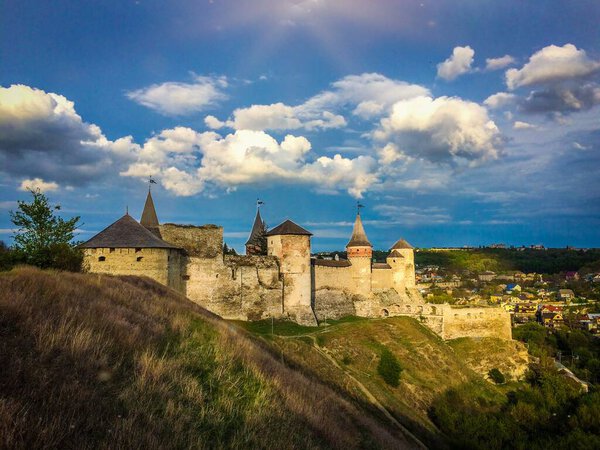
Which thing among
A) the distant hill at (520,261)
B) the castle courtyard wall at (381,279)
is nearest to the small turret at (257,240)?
the castle courtyard wall at (381,279)

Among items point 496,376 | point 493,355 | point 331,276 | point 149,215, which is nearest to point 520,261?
point 493,355

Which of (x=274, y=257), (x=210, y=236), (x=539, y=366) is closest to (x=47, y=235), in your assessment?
(x=210, y=236)

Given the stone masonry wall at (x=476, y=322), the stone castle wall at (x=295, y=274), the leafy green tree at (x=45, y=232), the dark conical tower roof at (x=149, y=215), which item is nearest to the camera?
the leafy green tree at (x=45, y=232)

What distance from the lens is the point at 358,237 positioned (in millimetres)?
43250

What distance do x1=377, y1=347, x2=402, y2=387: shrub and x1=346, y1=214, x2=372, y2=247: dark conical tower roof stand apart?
16327 mm

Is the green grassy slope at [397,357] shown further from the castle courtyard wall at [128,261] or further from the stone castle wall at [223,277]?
the castle courtyard wall at [128,261]

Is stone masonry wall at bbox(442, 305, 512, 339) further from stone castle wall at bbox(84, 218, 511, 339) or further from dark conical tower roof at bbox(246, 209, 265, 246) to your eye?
→ dark conical tower roof at bbox(246, 209, 265, 246)

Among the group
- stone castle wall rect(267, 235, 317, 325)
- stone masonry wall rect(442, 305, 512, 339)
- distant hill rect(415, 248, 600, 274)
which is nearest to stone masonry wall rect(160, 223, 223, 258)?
stone castle wall rect(267, 235, 317, 325)

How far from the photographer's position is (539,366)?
3869 centimetres

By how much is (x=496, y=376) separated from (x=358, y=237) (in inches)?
Result: 697

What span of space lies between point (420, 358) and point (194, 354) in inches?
1111

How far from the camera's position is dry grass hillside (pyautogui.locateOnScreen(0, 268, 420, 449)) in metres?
3.99

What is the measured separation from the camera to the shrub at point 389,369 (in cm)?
2652

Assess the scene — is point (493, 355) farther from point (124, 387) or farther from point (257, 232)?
point (124, 387)
